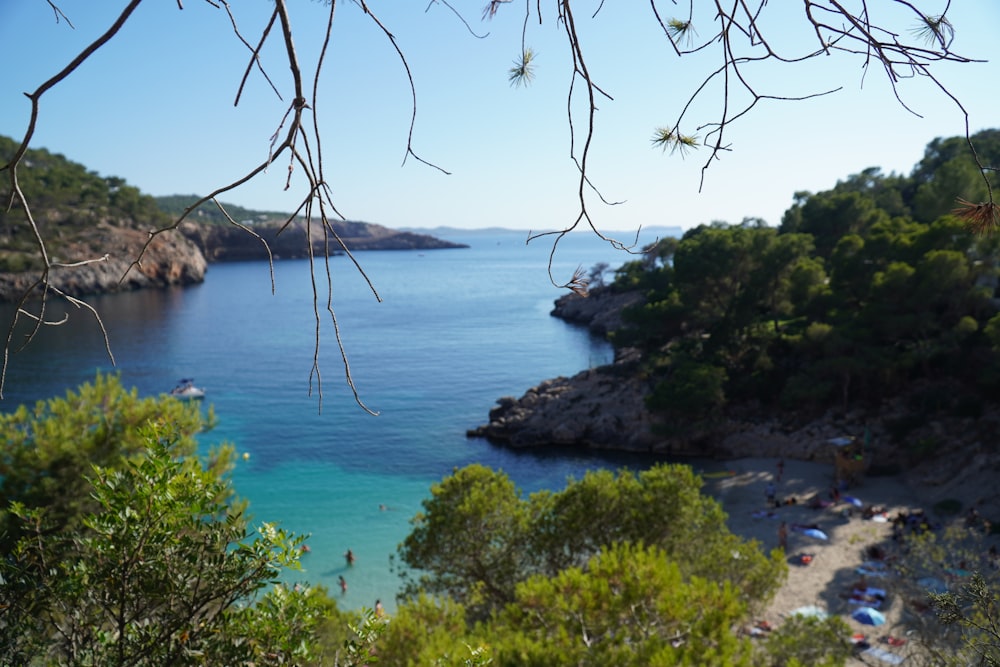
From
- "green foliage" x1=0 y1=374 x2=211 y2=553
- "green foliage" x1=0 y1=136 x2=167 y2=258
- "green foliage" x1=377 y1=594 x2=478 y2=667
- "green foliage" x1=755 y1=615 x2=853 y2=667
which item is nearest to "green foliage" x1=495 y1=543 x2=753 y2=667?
"green foliage" x1=377 y1=594 x2=478 y2=667

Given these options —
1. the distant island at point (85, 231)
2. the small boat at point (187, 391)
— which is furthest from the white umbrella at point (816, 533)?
the distant island at point (85, 231)

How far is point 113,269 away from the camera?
60.8 meters

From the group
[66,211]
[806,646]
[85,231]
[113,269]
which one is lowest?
[806,646]

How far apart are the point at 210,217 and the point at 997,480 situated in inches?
5012

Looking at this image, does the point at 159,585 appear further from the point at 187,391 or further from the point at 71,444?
the point at 187,391

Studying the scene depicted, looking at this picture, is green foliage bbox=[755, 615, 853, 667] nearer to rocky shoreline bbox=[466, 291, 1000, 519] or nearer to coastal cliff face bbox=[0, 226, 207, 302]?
rocky shoreline bbox=[466, 291, 1000, 519]

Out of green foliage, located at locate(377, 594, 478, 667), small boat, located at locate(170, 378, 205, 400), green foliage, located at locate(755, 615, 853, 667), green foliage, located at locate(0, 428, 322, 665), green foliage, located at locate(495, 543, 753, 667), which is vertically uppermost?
green foliage, located at locate(0, 428, 322, 665)

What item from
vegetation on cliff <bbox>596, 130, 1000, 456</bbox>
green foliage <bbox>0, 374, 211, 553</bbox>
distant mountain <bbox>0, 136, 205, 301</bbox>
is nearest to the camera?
green foliage <bbox>0, 374, 211, 553</bbox>

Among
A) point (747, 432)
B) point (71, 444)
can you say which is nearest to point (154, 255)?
point (747, 432)

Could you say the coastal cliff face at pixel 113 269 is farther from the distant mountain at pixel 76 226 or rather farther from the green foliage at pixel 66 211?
the green foliage at pixel 66 211

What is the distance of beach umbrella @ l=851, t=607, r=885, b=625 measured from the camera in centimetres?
1166

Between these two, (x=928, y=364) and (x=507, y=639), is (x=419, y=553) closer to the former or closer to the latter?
(x=507, y=639)

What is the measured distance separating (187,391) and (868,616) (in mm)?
28596

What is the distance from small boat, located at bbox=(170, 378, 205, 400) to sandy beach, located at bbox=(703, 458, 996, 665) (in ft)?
75.3
